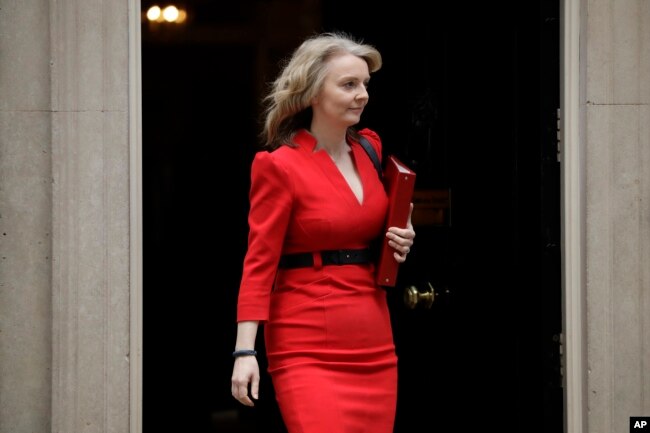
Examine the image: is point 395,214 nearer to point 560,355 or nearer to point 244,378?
point 244,378

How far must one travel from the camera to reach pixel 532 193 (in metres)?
3.90

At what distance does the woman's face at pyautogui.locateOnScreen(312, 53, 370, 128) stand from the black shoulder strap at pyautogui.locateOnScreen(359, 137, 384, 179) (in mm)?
214

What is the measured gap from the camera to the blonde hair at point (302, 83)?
113 inches

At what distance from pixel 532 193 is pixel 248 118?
313cm

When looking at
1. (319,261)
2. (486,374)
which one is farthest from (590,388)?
(319,261)

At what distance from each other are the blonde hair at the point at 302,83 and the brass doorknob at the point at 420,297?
4.50 ft

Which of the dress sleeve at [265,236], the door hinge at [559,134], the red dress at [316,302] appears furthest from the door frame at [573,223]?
the dress sleeve at [265,236]

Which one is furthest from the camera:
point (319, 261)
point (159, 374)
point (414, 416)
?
point (159, 374)

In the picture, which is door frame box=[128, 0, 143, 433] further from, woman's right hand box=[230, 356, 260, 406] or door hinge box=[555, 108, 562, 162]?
door hinge box=[555, 108, 562, 162]

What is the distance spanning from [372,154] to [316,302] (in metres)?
0.61

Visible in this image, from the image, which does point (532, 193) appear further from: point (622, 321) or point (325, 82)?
point (325, 82)

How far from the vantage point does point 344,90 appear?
286 centimetres

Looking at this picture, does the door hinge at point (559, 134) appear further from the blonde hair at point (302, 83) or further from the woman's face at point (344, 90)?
the woman's face at point (344, 90)

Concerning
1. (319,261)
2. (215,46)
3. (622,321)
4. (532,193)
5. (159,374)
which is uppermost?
(215,46)
